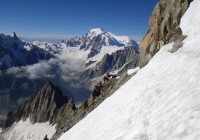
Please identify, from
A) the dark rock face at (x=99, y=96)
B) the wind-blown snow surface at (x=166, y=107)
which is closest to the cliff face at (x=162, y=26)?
the dark rock face at (x=99, y=96)

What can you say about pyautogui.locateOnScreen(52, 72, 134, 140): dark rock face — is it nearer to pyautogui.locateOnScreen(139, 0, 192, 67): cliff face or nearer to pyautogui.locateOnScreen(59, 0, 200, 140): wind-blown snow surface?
pyautogui.locateOnScreen(139, 0, 192, 67): cliff face

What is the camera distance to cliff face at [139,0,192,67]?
38.2m

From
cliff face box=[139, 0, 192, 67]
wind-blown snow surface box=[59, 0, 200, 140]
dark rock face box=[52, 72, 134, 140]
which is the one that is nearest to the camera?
wind-blown snow surface box=[59, 0, 200, 140]

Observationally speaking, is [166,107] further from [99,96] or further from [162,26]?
[99,96]

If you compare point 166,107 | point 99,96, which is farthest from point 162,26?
point 166,107

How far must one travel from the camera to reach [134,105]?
22.7 m

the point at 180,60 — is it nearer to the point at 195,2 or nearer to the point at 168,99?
the point at 168,99

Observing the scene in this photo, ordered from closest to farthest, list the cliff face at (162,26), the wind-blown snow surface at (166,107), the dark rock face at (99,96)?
the wind-blown snow surface at (166,107), the cliff face at (162,26), the dark rock face at (99,96)

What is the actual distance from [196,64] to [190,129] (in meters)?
8.07

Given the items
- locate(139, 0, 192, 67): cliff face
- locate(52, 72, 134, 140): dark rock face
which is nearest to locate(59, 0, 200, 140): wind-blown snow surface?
locate(139, 0, 192, 67): cliff face

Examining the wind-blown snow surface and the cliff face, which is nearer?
the wind-blown snow surface

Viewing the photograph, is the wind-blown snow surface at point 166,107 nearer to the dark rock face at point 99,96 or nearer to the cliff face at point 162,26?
the cliff face at point 162,26

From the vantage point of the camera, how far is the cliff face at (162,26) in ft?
125

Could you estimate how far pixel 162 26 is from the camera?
137 ft
